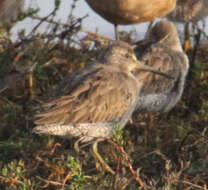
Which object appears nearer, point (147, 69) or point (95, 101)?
point (95, 101)

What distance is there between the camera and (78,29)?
4.90m

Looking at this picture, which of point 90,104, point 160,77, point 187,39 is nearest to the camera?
point 90,104

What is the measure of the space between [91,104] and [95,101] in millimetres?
53

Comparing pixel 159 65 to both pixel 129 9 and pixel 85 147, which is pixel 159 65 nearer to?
pixel 129 9

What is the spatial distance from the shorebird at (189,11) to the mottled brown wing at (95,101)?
1879 millimetres

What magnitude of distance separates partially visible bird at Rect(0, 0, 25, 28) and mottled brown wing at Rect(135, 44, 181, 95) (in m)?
1.29

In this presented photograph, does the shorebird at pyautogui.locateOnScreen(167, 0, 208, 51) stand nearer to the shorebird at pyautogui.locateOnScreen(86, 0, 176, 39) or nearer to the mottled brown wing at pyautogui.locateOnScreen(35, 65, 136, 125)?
the shorebird at pyautogui.locateOnScreen(86, 0, 176, 39)

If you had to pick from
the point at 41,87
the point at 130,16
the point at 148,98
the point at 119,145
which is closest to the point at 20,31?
the point at 41,87

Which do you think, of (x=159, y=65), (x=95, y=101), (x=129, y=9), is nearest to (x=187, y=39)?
(x=129, y=9)

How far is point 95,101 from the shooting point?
3760 millimetres

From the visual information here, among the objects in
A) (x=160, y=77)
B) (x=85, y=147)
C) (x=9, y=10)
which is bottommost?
(x=85, y=147)

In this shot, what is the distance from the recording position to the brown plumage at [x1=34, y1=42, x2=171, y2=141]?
11.7ft

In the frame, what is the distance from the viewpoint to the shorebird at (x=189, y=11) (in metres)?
5.57

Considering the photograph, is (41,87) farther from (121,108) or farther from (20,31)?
(121,108)
